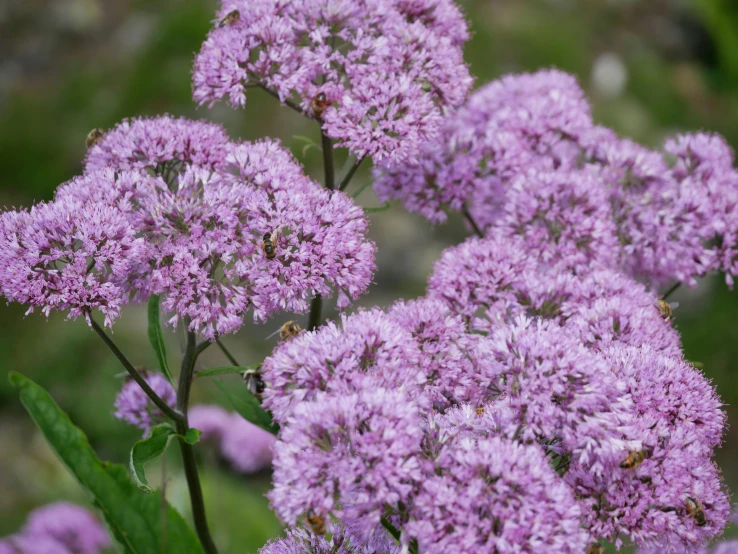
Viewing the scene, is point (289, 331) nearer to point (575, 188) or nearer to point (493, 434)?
point (493, 434)

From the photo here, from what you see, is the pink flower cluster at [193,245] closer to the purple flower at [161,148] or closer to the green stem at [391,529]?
the purple flower at [161,148]

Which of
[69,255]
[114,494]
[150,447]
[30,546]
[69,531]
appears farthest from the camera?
[69,531]

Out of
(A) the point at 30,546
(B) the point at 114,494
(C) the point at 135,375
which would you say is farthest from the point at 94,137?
(A) the point at 30,546

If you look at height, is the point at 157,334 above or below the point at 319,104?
below

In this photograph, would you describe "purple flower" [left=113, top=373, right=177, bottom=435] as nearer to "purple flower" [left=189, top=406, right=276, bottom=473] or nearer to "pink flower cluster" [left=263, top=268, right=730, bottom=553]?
"pink flower cluster" [left=263, top=268, right=730, bottom=553]

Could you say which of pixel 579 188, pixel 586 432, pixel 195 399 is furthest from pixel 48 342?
pixel 586 432

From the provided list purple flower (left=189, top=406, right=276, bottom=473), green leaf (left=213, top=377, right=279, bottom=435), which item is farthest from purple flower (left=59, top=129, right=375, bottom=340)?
purple flower (left=189, top=406, right=276, bottom=473)

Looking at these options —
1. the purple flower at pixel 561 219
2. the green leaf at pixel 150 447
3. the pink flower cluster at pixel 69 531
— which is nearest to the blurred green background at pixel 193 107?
the pink flower cluster at pixel 69 531
